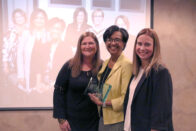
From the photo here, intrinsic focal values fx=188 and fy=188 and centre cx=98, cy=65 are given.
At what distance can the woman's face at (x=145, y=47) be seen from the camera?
1.33 metres

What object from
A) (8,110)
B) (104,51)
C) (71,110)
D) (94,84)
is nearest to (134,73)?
(94,84)

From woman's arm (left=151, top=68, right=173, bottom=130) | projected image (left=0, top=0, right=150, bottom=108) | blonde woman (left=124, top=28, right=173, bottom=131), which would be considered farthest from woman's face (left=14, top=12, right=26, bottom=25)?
woman's arm (left=151, top=68, right=173, bottom=130)

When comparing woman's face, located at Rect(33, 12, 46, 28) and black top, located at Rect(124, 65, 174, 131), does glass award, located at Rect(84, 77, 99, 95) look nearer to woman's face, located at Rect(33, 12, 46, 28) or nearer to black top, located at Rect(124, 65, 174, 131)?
black top, located at Rect(124, 65, 174, 131)

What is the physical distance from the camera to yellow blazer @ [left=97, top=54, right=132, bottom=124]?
1517 mm

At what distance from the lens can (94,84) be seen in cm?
167

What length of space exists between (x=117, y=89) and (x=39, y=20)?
6.00ft

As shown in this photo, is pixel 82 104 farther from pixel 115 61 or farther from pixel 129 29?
pixel 129 29

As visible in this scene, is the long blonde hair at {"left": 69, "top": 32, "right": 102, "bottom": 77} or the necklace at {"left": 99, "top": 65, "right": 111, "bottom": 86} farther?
the long blonde hair at {"left": 69, "top": 32, "right": 102, "bottom": 77}

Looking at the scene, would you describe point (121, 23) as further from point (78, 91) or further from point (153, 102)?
point (153, 102)

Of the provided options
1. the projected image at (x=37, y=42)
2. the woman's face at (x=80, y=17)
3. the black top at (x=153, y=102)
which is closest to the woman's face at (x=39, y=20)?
the projected image at (x=37, y=42)

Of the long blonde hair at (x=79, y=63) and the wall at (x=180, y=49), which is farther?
the wall at (x=180, y=49)

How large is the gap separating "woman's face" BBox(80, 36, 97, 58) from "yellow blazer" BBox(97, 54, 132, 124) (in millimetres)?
329

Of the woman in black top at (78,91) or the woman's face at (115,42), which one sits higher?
the woman's face at (115,42)

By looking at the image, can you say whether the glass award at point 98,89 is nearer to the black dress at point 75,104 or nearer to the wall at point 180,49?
the black dress at point 75,104
